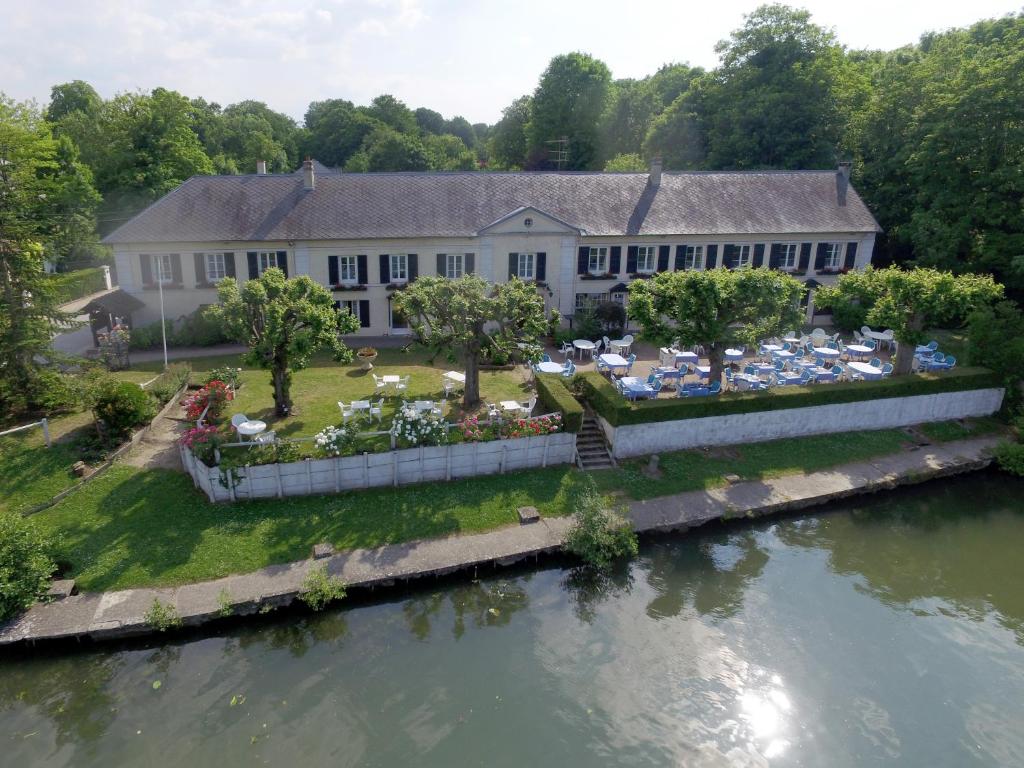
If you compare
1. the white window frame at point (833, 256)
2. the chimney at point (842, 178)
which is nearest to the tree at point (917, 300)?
the white window frame at point (833, 256)

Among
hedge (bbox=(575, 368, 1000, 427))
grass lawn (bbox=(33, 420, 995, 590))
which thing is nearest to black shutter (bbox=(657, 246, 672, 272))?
hedge (bbox=(575, 368, 1000, 427))

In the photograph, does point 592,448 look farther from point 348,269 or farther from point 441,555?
point 348,269

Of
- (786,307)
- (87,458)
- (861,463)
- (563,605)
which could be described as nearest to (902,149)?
(786,307)

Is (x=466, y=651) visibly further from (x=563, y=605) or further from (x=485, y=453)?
(x=485, y=453)

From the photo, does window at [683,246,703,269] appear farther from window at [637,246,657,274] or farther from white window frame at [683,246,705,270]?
window at [637,246,657,274]

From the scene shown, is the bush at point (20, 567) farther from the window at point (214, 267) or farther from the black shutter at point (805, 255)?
the black shutter at point (805, 255)

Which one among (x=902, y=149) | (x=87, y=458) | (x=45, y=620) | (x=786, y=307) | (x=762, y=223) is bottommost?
(x=45, y=620)
